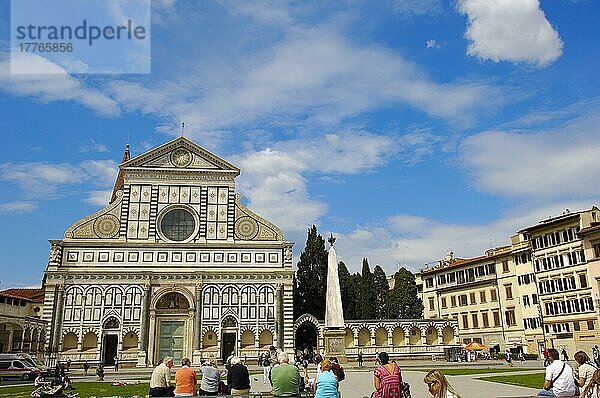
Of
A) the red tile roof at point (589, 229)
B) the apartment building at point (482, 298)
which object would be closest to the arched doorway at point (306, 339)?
the apartment building at point (482, 298)

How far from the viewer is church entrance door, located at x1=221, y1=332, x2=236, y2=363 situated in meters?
46.7

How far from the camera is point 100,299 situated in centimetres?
4616

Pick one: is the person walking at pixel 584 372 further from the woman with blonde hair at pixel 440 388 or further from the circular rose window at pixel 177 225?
the circular rose window at pixel 177 225

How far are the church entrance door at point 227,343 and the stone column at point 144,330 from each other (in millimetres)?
6498

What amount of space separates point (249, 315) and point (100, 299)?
12903 mm

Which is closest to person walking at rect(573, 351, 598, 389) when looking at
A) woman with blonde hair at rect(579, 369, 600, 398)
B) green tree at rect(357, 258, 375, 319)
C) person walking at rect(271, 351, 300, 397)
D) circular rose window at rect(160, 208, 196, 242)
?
woman with blonde hair at rect(579, 369, 600, 398)

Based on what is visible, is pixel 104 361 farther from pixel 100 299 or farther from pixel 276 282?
pixel 276 282

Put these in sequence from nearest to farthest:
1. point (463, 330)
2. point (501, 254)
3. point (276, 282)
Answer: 1. point (276, 282)
2. point (501, 254)
3. point (463, 330)

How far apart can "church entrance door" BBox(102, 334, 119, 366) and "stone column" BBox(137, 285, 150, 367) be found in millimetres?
2243

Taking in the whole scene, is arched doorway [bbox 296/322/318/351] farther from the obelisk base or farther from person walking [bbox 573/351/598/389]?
person walking [bbox 573/351/598/389]

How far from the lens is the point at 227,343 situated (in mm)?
47000

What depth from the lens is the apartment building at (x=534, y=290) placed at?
145 ft

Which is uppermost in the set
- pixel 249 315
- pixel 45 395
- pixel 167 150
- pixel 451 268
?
pixel 167 150

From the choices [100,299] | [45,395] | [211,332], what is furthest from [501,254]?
[45,395]
